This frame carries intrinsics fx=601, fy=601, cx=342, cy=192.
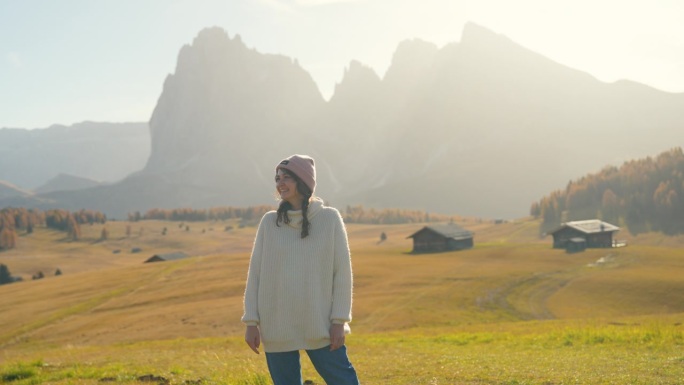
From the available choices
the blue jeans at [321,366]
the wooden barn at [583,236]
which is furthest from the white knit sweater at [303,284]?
the wooden barn at [583,236]

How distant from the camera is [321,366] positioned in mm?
6953

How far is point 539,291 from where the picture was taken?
62.2 meters

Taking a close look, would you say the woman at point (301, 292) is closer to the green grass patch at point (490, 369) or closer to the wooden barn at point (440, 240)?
the green grass patch at point (490, 369)

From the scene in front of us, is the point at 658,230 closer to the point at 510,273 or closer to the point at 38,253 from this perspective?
the point at 510,273

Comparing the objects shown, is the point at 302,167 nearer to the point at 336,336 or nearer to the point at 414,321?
the point at 336,336

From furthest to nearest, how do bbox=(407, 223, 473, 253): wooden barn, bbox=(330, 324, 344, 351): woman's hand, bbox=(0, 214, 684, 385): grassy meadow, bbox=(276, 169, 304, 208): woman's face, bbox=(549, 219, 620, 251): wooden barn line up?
bbox=(407, 223, 473, 253): wooden barn
bbox=(549, 219, 620, 251): wooden barn
bbox=(0, 214, 684, 385): grassy meadow
bbox=(276, 169, 304, 208): woman's face
bbox=(330, 324, 344, 351): woman's hand

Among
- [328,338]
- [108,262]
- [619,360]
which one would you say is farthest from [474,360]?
[108,262]

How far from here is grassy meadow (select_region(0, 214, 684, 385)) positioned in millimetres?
13418

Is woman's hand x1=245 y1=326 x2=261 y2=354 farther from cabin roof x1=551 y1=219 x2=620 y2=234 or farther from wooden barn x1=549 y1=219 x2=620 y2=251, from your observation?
cabin roof x1=551 y1=219 x2=620 y2=234

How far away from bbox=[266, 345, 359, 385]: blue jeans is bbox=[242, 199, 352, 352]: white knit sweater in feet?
0.40

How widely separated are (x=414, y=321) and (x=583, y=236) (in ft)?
192

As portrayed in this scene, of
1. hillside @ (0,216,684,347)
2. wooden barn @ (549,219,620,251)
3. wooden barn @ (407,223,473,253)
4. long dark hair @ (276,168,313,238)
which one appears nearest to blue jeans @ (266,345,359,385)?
long dark hair @ (276,168,313,238)

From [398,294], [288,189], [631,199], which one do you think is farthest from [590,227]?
[288,189]

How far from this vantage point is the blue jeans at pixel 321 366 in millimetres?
6867
